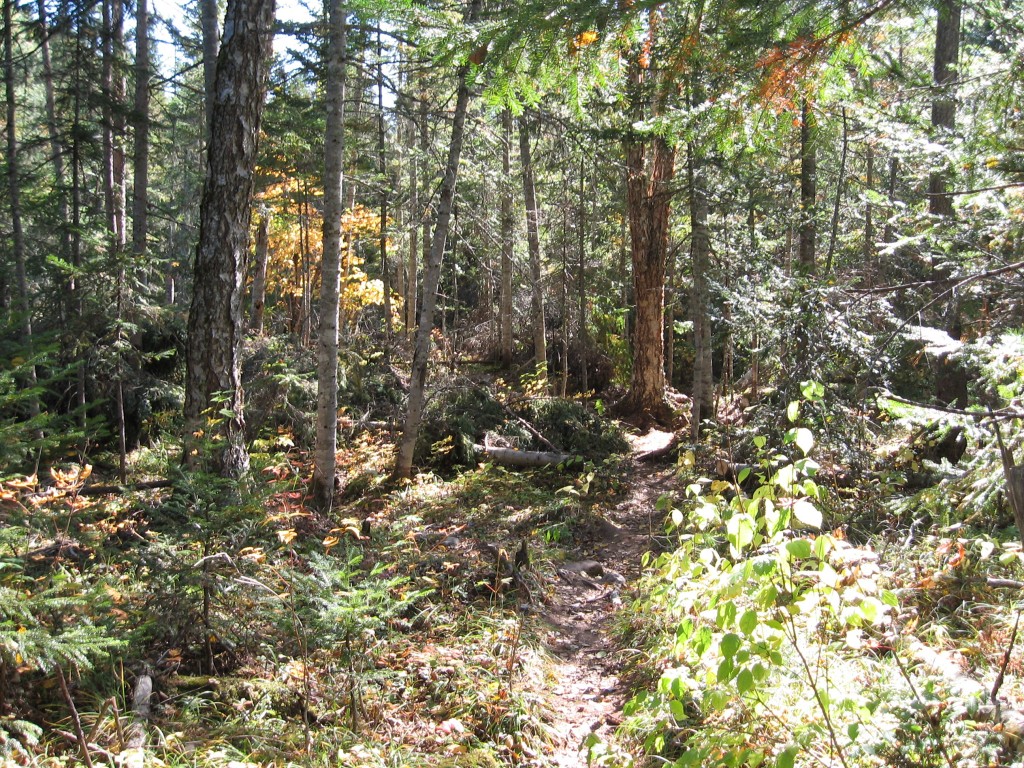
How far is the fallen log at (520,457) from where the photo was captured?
32.6 ft

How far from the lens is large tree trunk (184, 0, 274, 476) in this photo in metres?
6.06

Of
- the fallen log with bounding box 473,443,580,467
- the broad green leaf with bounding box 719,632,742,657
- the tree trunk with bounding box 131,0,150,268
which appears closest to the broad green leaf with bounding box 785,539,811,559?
the broad green leaf with bounding box 719,632,742,657

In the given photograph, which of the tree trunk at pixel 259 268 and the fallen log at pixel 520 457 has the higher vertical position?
the tree trunk at pixel 259 268

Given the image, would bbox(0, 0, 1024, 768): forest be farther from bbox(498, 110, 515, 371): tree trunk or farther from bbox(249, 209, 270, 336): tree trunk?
bbox(249, 209, 270, 336): tree trunk

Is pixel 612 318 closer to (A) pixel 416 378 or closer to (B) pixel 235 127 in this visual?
(A) pixel 416 378

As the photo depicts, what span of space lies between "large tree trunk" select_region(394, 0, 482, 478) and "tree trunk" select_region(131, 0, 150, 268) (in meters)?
5.48

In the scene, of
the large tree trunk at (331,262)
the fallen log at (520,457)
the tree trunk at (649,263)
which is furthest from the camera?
the tree trunk at (649,263)

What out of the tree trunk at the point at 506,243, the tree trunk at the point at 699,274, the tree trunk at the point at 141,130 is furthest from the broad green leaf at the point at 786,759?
the tree trunk at the point at 141,130

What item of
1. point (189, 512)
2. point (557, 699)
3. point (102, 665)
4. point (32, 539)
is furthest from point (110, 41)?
point (557, 699)

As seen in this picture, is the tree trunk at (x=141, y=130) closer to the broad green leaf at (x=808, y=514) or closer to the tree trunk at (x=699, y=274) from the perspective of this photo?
the tree trunk at (x=699, y=274)

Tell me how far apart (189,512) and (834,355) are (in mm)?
5626

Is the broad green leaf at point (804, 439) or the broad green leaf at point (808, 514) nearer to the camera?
the broad green leaf at point (808, 514)

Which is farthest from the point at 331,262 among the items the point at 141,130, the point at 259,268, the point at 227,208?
the point at 259,268

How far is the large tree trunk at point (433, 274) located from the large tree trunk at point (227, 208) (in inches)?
94.9
